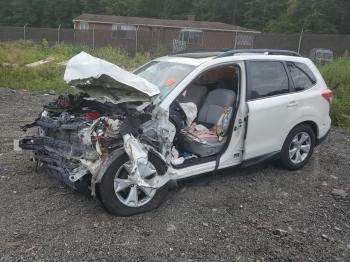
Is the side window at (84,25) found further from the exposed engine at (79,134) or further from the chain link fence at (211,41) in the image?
the exposed engine at (79,134)

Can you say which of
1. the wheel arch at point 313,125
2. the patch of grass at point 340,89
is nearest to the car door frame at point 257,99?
the wheel arch at point 313,125

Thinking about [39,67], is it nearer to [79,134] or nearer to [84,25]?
[79,134]

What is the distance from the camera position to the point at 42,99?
11.4m

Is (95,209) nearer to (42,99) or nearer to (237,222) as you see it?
(237,222)

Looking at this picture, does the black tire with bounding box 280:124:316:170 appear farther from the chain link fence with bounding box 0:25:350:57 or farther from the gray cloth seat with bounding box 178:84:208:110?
the chain link fence with bounding box 0:25:350:57

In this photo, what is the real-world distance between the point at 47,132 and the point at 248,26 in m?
51.6

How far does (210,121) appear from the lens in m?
5.77

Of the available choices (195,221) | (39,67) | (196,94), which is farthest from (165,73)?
(39,67)

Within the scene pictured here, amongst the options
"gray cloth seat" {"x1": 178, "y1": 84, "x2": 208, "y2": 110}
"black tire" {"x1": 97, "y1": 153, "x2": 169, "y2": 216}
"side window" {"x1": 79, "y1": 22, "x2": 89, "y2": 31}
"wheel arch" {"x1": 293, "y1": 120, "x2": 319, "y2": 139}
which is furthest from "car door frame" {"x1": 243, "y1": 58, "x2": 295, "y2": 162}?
"side window" {"x1": 79, "y1": 22, "x2": 89, "y2": 31}

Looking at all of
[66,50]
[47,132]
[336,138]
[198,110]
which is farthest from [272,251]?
[66,50]

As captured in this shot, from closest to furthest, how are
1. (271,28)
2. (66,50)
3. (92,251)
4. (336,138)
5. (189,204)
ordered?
(92,251) < (189,204) < (336,138) < (66,50) < (271,28)

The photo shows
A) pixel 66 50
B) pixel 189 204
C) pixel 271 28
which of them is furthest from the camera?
pixel 271 28

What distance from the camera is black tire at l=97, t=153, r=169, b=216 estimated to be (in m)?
4.34

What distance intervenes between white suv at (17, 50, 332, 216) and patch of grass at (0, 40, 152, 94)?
745 centimetres
